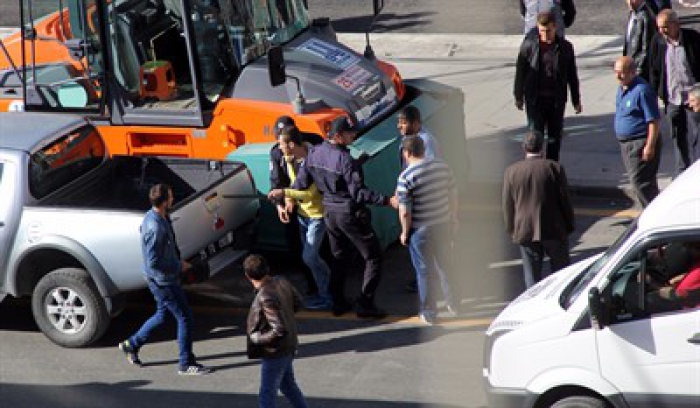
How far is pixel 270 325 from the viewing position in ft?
30.1

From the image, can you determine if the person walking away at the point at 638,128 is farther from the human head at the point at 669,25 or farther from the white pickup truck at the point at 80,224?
the white pickup truck at the point at 80,224

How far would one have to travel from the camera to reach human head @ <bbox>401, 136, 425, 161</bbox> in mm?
11086

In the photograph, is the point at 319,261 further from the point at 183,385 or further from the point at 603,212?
the point at 603,212

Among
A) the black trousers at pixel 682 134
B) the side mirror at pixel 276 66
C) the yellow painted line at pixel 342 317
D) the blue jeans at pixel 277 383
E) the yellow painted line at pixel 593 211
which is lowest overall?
the yellow painted line at pixel 593 211

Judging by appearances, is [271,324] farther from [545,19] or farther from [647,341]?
[545,19]

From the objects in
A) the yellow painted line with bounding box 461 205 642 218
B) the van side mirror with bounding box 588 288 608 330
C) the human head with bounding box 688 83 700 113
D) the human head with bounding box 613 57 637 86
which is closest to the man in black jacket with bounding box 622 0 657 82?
the yellow painted line with bounding box 461 205 642 218

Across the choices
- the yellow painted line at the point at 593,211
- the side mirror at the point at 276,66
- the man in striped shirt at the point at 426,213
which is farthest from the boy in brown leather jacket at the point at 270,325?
the yellow painted line at the point at 593,211

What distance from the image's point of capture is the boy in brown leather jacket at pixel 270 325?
9.16 meters

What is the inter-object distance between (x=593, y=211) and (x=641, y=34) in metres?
1.92

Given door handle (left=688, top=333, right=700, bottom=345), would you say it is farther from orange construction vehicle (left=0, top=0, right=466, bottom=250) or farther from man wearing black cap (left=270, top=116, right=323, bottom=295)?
orange construction vehicle (left=0, top=0, right=466, bottom=250)

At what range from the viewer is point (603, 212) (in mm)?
13867

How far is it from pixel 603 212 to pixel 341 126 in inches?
143


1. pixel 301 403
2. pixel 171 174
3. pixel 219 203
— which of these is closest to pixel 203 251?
pixel 219 203

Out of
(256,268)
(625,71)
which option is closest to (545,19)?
(625,71)
